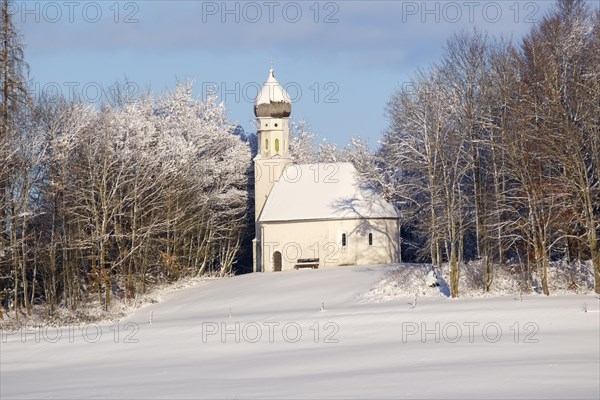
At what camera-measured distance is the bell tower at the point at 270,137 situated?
64250mm

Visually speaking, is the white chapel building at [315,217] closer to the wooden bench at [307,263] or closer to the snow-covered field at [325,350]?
the wooden bench at [307,263]

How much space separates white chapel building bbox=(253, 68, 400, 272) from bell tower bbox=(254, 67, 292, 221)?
0.06 metres

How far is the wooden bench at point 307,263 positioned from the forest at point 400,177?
5.45 m

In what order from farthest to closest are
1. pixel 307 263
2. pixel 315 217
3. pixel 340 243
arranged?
pixel 315 217
pixel 307 263
pixel 340 243

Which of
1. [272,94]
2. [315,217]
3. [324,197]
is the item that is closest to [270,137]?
[272,94]

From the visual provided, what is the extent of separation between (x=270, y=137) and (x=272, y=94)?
2.68m

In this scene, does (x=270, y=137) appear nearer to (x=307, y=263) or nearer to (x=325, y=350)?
(x=307, y=263)

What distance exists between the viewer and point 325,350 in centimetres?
3353

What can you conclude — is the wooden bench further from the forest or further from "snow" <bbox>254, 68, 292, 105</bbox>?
"snow" <bbox>254, 68, 292, 105</bbox>

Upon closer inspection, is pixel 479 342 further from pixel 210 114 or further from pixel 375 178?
pixel 210 114

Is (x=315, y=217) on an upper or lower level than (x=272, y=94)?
lower

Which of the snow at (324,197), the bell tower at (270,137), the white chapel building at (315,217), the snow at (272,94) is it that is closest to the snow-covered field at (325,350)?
the white chapel building at (315,217)

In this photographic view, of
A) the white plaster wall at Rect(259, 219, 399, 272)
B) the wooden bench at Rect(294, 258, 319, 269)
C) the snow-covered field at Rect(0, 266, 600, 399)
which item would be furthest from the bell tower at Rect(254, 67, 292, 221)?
the snow-covered field at Rect(0, 266, 600, 399)

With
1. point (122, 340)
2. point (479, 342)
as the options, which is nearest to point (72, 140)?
point (122, 340)
